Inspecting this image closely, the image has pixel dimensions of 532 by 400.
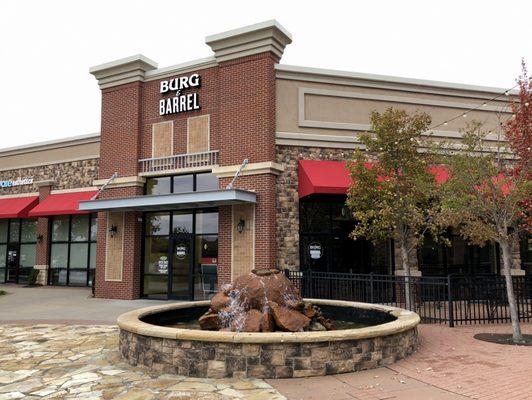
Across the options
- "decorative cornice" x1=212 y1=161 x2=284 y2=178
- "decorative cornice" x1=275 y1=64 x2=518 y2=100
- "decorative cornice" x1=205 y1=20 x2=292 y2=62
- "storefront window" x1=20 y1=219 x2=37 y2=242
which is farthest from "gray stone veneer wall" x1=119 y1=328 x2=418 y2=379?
"storefront window" x1=20 y1=219 x2=37 y2=242

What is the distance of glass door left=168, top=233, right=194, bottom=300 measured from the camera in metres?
16.9

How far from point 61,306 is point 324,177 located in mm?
9979

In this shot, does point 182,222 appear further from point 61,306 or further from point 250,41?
→ point 250,41

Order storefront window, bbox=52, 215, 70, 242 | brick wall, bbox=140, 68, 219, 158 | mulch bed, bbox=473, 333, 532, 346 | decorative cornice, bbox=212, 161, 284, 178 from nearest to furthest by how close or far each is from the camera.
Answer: mulch bed, bbox=473, 333, 532, 346 → decorative cornice, bbox=212, 161, 284, 178 → brick wall, bbox=140, 68, 219, 158 → storefront window, bbox=52, 215, 70, 242

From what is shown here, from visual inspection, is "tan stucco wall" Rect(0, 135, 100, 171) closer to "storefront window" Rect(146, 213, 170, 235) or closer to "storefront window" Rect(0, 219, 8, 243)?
"storefront window" Rect(0, 219, 8, 243)

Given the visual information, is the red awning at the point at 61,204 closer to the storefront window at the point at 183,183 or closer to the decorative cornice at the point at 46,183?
the decorative cornice at the point at 46,183

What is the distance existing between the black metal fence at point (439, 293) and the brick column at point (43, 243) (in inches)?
557

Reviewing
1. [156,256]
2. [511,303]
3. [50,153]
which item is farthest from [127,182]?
[511,303]

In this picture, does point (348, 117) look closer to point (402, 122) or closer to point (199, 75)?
point (402, 122)

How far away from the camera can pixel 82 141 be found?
72.5 ft

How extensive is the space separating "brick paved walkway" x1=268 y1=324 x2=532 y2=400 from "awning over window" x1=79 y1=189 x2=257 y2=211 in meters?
7.80

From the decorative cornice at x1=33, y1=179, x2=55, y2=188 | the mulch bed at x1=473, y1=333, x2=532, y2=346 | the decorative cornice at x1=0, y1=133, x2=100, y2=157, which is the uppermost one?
the decorative cornice at x1=0, y1=133, x2=100, y2=157

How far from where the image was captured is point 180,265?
17219 millimetres

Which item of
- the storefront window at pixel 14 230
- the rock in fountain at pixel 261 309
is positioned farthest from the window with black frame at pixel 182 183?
the storefront window at pixel 14 230
